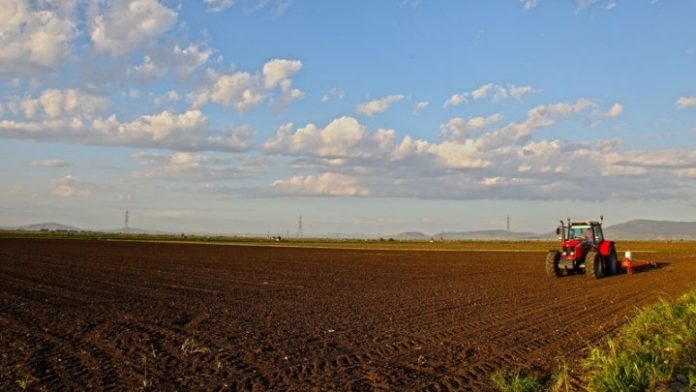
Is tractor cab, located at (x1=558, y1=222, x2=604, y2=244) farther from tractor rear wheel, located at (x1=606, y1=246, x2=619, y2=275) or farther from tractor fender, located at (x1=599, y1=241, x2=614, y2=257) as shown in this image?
tractor rear wheel, located at (x1=606, y1=246, x2=619, y2=275)

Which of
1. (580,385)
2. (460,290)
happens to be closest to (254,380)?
(580,385)

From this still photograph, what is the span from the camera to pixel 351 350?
10.2 m

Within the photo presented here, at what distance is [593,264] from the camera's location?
23.9 m

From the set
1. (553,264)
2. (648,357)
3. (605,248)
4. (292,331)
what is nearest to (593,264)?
(553,264)

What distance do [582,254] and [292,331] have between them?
17.3m

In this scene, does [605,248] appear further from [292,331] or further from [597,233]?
[292,331]

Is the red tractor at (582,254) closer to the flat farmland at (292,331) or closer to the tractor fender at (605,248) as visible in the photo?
the tractor fender at (605,248)

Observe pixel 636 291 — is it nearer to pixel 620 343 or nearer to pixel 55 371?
pixel 620 343

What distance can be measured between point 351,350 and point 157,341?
3314 millimetres

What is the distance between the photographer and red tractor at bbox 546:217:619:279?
79.7 feet

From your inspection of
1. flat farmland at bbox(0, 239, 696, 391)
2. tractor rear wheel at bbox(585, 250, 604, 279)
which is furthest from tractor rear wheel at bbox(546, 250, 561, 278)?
flat farmland at bbox(0, 239, 696, 391)

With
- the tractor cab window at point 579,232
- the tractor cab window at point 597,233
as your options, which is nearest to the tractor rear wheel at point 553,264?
the tractor cab window at point 579,232

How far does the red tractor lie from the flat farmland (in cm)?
232

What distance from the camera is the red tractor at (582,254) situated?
24.3m
